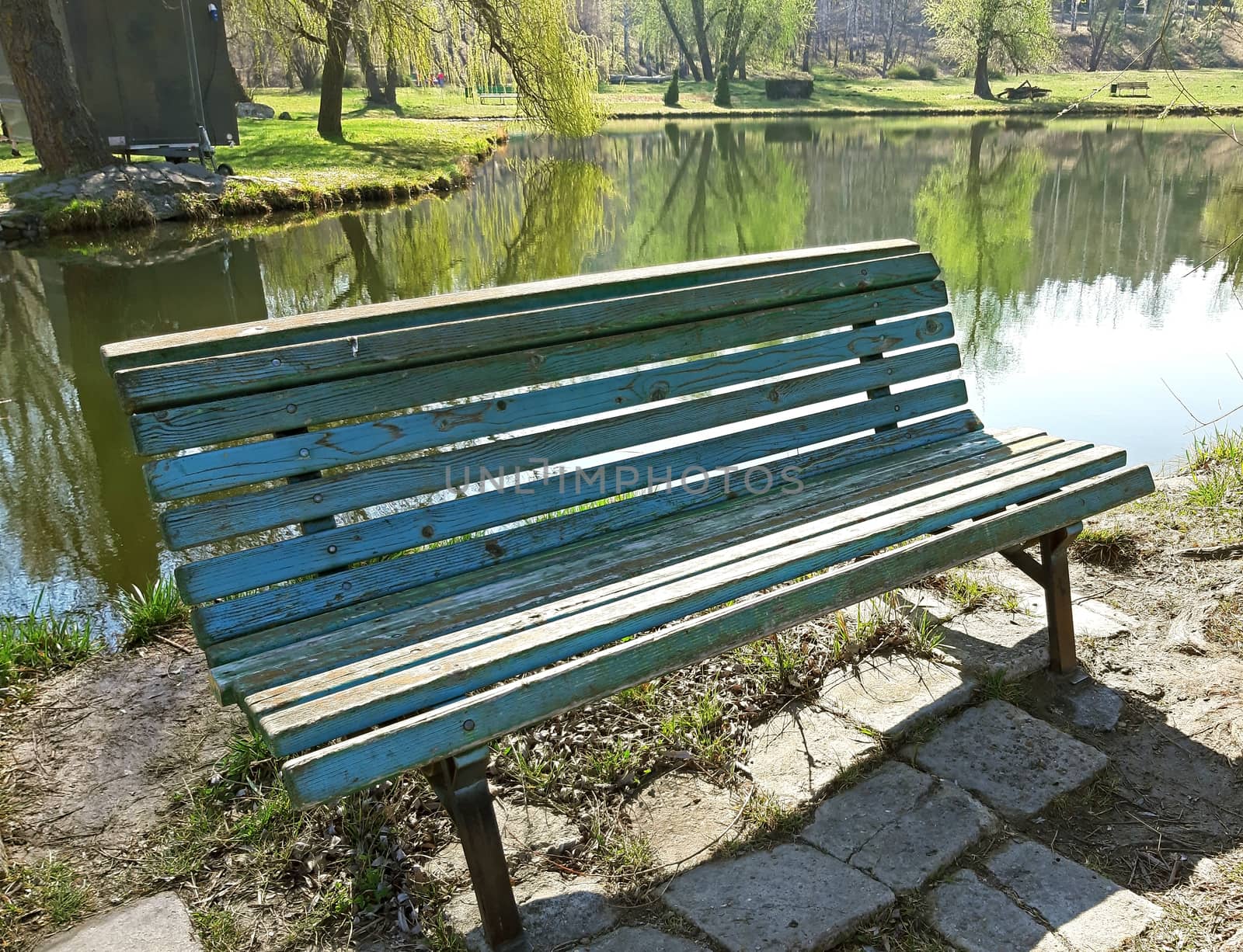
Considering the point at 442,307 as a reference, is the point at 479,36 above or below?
above

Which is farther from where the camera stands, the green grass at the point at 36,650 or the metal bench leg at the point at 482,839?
the green grass at the point at 36,650

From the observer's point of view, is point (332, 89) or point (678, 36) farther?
point (678, 36)

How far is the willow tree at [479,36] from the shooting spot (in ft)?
57.9

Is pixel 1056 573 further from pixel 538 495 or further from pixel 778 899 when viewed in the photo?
pixel 538 495

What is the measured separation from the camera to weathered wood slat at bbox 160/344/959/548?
6.95 feet

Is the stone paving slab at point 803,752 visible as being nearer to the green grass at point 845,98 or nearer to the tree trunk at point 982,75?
the green grass at point 845,98

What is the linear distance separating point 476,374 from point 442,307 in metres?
0.17

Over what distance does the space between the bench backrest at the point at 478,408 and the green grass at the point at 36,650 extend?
2.90 feet

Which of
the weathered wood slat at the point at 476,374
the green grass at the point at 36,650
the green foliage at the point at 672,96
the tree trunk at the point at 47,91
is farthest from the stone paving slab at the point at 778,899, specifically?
the green foliage at the point at 672,96

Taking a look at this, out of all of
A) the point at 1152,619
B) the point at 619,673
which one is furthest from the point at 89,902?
the point at 1152,619

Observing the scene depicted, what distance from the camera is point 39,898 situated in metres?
2.13

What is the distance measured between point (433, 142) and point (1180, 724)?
2179cm

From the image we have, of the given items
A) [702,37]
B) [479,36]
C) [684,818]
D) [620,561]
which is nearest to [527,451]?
[620,561]

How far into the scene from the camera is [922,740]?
8.62 ft
